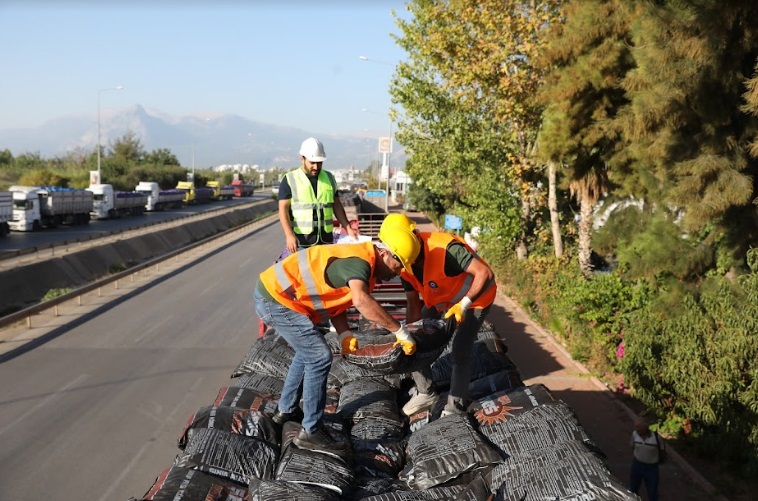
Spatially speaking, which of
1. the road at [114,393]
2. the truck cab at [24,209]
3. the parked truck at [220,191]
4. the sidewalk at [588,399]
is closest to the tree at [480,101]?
the sidewalk at [588,399]

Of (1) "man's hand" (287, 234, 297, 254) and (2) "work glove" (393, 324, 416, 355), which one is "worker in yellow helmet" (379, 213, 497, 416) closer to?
(2) "work glove" (393, 324, 416, 355)

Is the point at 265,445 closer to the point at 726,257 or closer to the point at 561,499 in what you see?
the point at 561,499

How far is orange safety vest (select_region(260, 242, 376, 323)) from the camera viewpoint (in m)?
5.47

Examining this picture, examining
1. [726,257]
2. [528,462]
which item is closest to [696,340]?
[726,257]

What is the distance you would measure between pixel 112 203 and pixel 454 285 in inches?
1881

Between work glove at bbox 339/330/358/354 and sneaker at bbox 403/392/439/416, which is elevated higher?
work glove at bbox 339/330/358/354

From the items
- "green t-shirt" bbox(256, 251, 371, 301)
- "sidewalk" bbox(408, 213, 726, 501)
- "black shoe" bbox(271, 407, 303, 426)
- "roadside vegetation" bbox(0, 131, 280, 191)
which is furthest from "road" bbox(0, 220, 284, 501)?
"roadside vegetation" bbox(0, 131, 280, 191)

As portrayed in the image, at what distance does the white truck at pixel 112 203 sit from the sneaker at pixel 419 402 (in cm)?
4477

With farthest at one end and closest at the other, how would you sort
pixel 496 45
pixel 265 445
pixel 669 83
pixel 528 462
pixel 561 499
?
pixel 496 45 < pixel 669 83 < pixel 265 445 < pixel 528 462 < pixel 561 499

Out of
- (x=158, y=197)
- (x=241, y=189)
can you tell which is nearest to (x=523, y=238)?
(x=158, y=197)

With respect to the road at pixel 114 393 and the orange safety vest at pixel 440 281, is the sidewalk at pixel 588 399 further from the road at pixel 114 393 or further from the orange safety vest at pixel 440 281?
the road at pixel 114 393

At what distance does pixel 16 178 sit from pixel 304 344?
2864 inches

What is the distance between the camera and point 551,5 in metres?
20.0

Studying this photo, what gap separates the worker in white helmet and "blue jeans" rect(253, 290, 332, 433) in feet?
7.11
